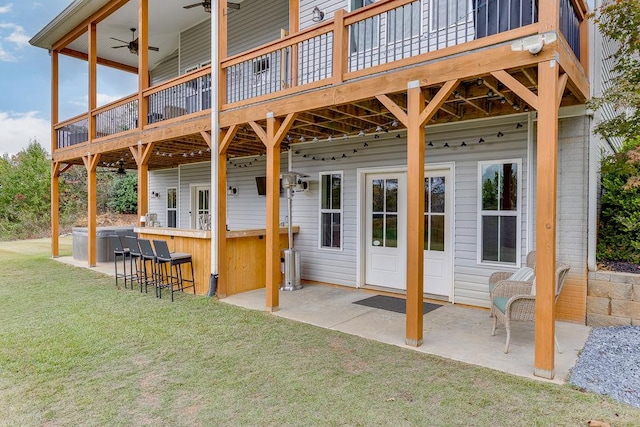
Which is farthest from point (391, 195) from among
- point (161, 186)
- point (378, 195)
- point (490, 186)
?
point (161, 186)

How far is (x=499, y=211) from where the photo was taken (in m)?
5.34

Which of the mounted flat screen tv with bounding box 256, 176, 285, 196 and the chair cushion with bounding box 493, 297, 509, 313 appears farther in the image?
the mounted flat screen tv with bounding box 256, 176, 285, 196

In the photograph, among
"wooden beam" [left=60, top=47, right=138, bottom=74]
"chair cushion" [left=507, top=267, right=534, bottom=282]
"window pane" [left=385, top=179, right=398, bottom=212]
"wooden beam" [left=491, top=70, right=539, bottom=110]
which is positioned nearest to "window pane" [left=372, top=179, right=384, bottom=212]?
"window pane" [left=385, top=179, right=398, bottom=212]

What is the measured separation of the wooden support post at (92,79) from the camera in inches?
354

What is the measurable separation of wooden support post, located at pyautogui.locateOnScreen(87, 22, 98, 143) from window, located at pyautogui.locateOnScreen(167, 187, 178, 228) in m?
3.00

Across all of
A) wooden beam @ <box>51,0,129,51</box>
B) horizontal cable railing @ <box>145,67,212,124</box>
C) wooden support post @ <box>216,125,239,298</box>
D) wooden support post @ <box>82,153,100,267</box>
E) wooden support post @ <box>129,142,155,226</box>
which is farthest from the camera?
wooden support post @ <box>82,153,100,267</box>

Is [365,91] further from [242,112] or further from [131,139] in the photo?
[131,139]

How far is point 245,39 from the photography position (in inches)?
356

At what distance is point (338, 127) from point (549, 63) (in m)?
3.53

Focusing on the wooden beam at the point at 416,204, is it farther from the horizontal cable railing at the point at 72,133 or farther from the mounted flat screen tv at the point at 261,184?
the horizontal cable railing at the point at 72,133

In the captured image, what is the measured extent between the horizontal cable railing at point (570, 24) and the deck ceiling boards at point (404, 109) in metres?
0.55

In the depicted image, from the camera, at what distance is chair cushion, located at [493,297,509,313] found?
12.9 feet

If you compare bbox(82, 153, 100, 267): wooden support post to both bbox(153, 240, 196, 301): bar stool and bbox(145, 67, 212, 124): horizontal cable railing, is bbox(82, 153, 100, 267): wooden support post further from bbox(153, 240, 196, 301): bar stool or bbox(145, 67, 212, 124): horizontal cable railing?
bbox(153, 240, 196, 301): bar stool

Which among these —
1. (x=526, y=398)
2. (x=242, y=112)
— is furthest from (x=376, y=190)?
(x=526, y=398)
